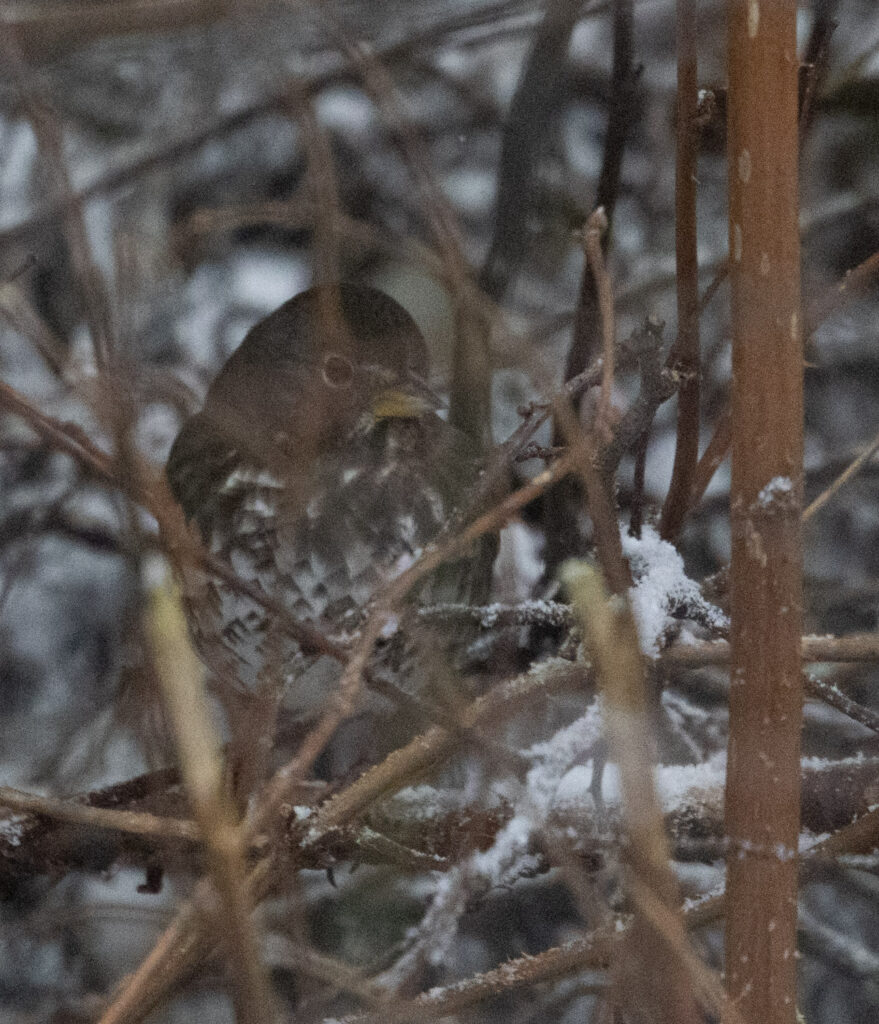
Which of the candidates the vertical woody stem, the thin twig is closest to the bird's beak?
the thin twig

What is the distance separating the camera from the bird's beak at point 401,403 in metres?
1.73

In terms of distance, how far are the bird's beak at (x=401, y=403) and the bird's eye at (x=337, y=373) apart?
0.16ft

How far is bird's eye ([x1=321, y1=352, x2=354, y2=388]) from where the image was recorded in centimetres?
170

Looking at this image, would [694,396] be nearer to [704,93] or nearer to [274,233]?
[704,93]

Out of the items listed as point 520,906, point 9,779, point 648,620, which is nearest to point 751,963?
point 648,620

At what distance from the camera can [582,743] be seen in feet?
3.98

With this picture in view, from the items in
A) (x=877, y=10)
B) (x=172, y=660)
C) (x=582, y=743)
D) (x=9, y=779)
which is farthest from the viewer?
(x=877, y=10)

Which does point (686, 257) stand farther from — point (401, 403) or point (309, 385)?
point (309, 385)

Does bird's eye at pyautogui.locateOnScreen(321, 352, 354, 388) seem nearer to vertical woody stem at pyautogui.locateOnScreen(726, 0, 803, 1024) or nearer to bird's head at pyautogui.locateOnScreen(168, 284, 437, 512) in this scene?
bird's head at pyautogui.locateOnScreen(168, 284, 437, 512)

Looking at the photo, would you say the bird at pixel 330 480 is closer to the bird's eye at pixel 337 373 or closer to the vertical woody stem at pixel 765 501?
the bird's eye at pixel 337 373

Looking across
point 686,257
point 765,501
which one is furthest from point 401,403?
point 765,501

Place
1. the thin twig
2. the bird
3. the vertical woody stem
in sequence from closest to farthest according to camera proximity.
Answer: the vertical woody stem, the thin twig, the bird

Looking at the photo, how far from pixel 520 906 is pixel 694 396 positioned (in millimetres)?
1077

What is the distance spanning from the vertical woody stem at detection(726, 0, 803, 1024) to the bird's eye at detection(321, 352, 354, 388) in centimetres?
94
